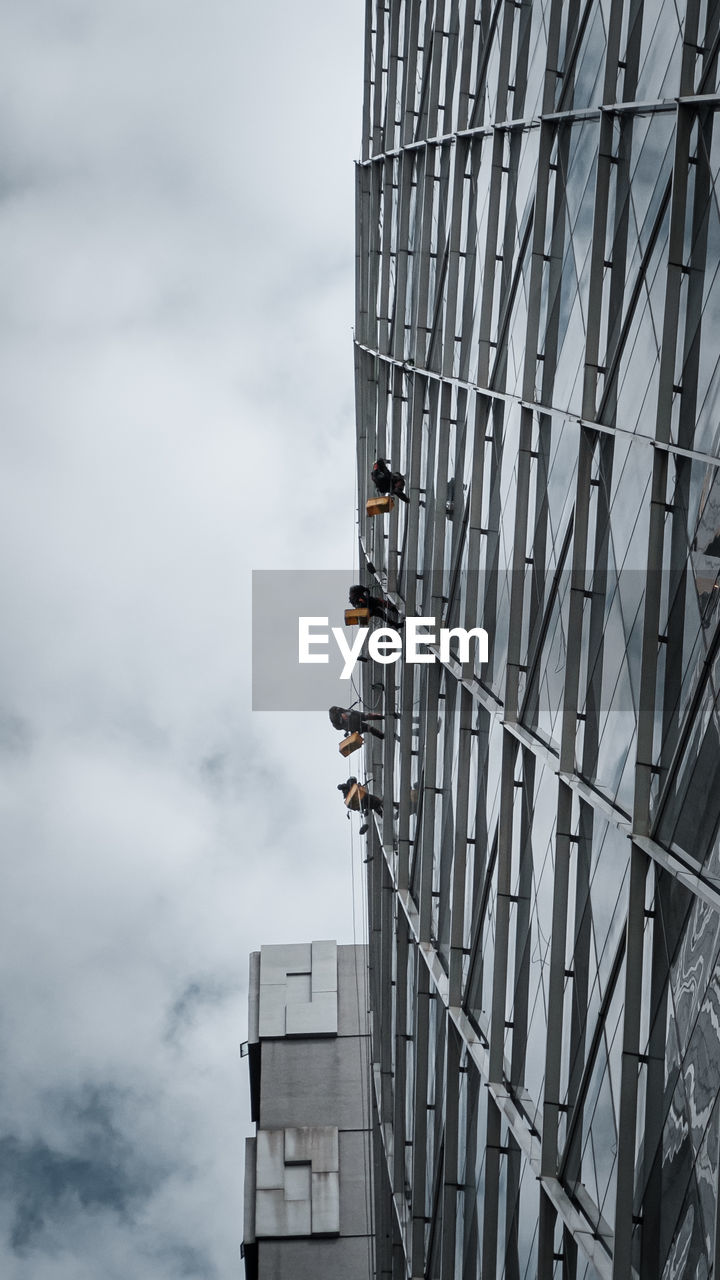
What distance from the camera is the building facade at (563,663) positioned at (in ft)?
47.1

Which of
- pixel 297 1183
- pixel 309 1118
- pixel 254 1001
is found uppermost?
pixel 254 1001

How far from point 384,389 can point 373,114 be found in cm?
1137

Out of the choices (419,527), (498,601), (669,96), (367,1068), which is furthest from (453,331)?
(367,1068)

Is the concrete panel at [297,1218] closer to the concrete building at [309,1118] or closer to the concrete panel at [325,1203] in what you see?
the concrete building at [309,1118]

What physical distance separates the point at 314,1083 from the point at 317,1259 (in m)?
6.72

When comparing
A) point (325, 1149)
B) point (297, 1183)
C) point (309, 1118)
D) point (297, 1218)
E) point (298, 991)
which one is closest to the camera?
point (297, 1218)

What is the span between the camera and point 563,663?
1967 centimetres

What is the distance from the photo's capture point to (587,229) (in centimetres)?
1953

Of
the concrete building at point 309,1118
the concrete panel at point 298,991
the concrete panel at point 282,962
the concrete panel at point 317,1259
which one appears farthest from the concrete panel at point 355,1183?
the concrete panel at point 282,962

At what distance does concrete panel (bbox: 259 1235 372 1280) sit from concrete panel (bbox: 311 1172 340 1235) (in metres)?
0.45

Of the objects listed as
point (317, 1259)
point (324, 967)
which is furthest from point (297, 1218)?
point (324, 967)

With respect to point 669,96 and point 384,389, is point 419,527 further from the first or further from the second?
point 669,96

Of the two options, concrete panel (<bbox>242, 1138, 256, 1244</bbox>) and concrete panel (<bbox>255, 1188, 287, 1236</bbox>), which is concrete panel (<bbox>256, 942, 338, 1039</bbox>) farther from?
concrete panel (<bbox>255, 1188, 287, 1236</bbox>)

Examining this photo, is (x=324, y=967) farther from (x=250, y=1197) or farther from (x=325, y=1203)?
(x=325, y=1203)
